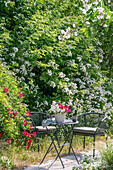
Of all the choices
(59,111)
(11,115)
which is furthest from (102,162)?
(11,115)

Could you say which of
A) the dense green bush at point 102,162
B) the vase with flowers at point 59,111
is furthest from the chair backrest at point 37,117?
the dense green bush at point 102,162

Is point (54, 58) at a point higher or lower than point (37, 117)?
higher

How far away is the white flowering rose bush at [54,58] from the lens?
530 centimetres

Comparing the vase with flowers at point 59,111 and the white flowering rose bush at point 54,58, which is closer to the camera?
the vase with flowers at point 59,111

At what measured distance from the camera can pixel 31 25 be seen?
5.32m

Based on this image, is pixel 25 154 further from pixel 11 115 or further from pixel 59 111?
pixel 59 111

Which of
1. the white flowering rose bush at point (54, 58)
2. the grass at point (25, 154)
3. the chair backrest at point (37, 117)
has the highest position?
the white flowering rose bush at point (54, 58)

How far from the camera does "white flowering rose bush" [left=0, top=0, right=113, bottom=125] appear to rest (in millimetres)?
5301

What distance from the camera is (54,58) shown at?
18.9ft

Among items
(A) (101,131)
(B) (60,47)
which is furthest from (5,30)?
(A) (101,131)

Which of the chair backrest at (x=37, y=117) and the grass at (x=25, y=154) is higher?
the chair backrest at (x=37, y=117)

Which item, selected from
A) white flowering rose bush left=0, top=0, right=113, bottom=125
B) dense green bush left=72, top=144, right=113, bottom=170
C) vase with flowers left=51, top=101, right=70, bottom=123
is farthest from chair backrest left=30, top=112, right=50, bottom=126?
dense green bush left=72, top=144, right=113, bottom=170

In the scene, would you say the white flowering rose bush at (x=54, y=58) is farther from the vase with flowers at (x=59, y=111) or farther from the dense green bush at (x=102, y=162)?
the dense green bush at (x=102, y=162)

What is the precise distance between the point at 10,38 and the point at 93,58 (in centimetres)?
257
